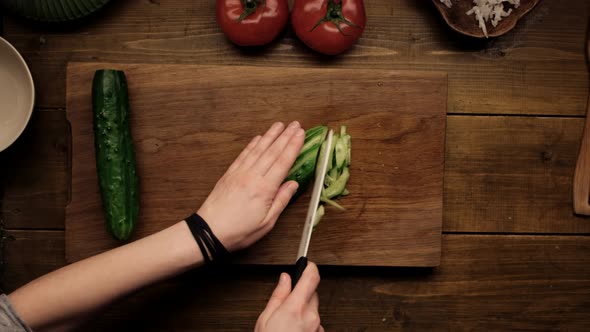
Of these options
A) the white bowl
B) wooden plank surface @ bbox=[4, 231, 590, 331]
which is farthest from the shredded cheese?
the white bowl

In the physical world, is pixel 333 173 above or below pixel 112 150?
below

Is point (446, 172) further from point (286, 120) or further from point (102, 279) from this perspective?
point (102, 279)

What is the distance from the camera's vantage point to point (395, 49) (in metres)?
1.59

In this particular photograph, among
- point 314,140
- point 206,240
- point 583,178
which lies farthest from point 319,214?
point 583,178

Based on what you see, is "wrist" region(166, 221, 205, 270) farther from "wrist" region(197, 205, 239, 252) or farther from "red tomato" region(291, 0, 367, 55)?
"red tomato" region(291, 0, 367, 55)

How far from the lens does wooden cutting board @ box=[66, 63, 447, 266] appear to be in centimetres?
150

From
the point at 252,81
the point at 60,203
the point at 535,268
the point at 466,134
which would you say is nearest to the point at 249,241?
the point at 252,81

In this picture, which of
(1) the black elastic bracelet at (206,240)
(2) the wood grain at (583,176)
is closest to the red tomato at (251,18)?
(1) the black elastic bracelet at (206,240)

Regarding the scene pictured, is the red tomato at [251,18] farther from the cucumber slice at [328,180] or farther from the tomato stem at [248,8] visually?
the cucumber slice at [328,180]

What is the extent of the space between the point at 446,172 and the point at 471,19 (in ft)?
1.43

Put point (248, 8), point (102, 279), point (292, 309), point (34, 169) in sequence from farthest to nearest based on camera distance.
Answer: point (34, 169), point (248, 8), point (102, 279), point (292, 309)

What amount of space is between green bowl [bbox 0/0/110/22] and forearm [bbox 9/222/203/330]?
68cm

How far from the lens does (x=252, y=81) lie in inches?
58.9

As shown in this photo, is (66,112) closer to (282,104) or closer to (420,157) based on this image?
(282,104)
